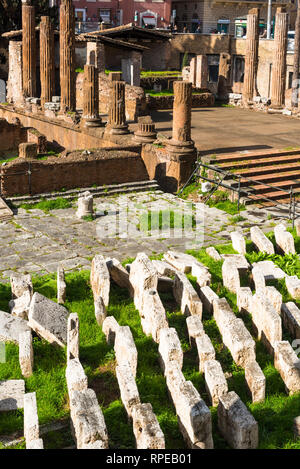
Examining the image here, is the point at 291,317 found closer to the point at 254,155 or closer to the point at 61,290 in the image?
the point at 61,290

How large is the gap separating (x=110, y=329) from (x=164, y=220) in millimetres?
5899

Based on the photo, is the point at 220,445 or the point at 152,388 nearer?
the point at 220,445

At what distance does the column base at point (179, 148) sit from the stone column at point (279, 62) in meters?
10.6

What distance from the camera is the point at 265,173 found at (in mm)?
16094

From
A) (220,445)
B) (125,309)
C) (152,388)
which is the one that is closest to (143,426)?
(220,445)

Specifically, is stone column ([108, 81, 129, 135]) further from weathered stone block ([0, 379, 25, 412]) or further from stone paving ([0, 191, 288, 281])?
weathered stone block ([0, 379, 25, 412])

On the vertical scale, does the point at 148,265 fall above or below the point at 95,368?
above

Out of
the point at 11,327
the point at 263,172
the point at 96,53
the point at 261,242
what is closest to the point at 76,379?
the point at 11,327

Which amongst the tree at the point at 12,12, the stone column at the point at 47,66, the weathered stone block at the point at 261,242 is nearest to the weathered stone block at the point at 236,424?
the weathered stone block at the point at 261,242

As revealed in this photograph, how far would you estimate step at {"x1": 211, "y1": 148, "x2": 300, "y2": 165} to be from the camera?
1625 centimetres

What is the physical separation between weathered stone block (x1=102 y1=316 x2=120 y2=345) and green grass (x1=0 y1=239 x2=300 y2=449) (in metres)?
0.08

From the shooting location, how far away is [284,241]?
1094cm

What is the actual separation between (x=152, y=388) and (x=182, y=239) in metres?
5.80
